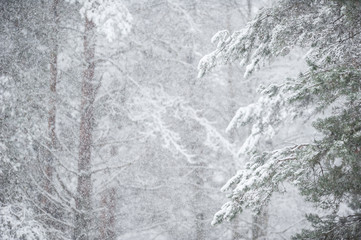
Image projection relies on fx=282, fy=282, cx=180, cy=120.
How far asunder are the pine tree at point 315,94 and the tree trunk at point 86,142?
3.74 m

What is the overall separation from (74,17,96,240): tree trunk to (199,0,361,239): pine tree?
3741 mm

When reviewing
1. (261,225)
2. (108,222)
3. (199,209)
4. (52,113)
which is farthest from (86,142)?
(261,225)

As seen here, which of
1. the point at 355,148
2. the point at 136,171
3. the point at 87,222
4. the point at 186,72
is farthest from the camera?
the point at 186,72

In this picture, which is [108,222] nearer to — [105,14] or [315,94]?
[105,14]

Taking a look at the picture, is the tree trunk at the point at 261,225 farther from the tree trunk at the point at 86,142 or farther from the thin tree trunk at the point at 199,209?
the tree trunk at the point at 86,142

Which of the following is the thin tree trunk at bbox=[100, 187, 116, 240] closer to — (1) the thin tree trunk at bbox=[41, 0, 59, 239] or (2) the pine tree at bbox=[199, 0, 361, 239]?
(1) the thin tree trunk at bbox=[41, 0, 59, 239]

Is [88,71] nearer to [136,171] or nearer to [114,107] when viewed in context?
[114,107]

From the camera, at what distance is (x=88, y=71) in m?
6.56

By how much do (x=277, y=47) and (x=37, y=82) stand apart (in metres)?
5.50

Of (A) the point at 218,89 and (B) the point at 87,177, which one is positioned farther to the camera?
(A) the point at 218,89

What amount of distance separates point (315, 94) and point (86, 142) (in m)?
5.03

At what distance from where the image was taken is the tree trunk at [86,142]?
6152 mm

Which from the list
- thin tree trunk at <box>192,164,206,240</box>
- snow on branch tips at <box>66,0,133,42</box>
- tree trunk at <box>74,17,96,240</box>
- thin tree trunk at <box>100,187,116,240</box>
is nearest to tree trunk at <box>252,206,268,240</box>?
thin tree trunk at <box>192,164,206,240</box>

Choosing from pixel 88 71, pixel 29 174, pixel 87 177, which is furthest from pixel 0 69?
pixel 87 177
